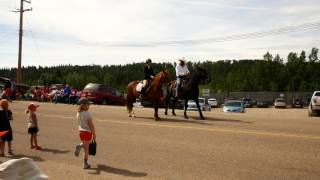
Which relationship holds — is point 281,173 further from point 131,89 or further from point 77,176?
point 131,89

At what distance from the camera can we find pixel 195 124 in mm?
20156

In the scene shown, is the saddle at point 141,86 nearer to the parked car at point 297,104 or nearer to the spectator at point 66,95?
the spectator at point 66,95

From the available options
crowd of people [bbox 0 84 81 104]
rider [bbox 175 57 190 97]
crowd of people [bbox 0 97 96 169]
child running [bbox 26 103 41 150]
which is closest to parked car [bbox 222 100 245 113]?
crowd of people [bbox 0 84 81 104]

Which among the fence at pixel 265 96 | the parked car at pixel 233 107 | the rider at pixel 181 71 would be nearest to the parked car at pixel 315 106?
the parked car at pixel 233 107

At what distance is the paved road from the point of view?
11.7 m

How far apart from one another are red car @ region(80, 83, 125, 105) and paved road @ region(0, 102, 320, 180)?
22.9m

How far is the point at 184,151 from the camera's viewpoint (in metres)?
14.3

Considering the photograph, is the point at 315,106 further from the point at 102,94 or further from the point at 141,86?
the point at 102,94

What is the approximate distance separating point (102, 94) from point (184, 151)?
31320 millimetres

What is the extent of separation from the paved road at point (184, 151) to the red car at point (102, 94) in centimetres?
2289

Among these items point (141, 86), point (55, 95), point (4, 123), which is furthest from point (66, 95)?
point (4, 123)

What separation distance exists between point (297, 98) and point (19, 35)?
58.5 meters

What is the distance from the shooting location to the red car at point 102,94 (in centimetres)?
4433

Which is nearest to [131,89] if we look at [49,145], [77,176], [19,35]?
[49,145]
